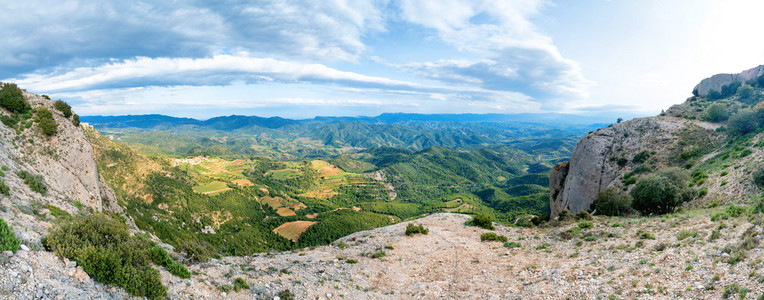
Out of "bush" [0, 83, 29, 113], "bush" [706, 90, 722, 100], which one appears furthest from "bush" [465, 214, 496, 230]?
"bush" [706, 90, 722, 100]

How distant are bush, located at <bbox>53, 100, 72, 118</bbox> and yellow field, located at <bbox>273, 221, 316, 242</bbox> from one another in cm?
8649

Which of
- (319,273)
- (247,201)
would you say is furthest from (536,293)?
(247,201)

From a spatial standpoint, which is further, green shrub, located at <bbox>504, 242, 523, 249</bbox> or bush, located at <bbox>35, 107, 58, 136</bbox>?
bush, located at <bbox>35, 107, 58, 136</bbox>

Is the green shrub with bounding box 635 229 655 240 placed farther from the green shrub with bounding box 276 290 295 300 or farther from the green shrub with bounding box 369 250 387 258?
the green shrub with bounding box 276 290 295 300

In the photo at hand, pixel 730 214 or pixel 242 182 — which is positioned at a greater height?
pixel 730 214

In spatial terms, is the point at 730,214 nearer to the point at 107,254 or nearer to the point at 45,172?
the point at 107,254

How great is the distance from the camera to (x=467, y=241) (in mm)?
26609

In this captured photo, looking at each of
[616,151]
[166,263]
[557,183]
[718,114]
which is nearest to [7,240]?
[166,263]

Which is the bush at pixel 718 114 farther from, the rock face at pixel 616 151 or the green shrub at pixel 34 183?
the green shrub at pixel 34 183

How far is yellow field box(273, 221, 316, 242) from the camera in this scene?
11275 centimetres

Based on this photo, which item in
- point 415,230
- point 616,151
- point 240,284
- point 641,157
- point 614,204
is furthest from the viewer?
point 616,151

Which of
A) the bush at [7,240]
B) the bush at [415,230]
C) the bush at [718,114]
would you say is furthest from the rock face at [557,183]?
the bush at [7,240]

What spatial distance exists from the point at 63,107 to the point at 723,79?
141970 mm

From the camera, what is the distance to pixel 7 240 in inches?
337
